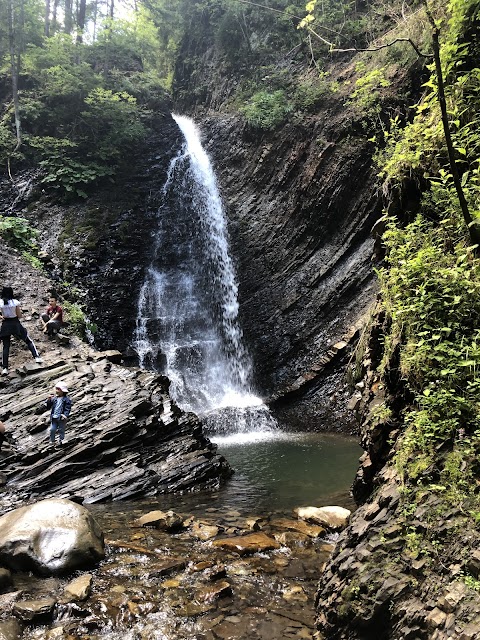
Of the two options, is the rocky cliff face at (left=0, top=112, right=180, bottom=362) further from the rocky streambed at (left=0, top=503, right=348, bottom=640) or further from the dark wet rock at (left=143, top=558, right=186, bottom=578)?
the dark wet rock at (left=143, top=558, right=186, bottom=578)

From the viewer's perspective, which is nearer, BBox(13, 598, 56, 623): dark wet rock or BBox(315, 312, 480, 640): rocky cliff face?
BBox(315, 312, 480, 640): rocky cliff face

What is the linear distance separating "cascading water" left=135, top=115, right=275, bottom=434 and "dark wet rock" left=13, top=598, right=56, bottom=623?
9.08 metres

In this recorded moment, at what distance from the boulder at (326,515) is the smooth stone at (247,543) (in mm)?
839

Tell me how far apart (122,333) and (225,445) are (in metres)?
6.17

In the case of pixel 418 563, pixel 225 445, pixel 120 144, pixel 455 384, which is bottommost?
pixel 225 445

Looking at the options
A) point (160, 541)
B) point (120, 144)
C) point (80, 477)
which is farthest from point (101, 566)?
point (120, 144)

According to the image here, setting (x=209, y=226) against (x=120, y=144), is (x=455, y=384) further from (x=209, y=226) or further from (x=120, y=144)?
(x=120, y=144)

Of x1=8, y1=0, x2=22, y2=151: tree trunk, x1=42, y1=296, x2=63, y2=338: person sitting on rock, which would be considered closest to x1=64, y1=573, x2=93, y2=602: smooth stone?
x1=42, y1=296, x2=63, y2=338: person sitting on rock

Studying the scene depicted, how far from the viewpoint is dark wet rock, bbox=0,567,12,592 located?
13.9 feet

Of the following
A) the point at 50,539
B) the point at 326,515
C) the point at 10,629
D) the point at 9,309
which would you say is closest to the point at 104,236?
the point at 9,309

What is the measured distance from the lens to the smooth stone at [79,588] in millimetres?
4156

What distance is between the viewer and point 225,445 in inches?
472

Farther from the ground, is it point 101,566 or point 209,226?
point 209,226

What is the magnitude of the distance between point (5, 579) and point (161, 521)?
7.05ft
